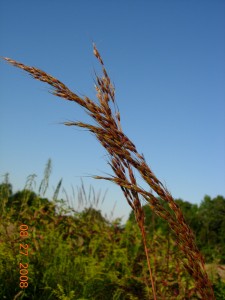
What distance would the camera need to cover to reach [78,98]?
160cm

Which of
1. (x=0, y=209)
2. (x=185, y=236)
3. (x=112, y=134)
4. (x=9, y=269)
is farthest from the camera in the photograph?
(x=0, y=209)

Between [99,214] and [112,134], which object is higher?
[99,214]

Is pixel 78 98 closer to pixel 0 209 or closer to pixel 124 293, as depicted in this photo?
pixel 124 293

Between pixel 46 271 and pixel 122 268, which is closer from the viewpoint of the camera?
pixel 46 271

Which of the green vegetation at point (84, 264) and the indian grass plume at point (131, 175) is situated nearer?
the indian grass plume at point (131, 175)

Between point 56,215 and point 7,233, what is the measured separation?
1574 millimetres

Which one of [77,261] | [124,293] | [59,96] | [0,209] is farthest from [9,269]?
[59,96]

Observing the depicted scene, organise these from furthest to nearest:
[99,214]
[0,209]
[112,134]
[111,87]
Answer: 1. [99,214]
2. [0,209]
3. [111,87]
4. [112,134]
